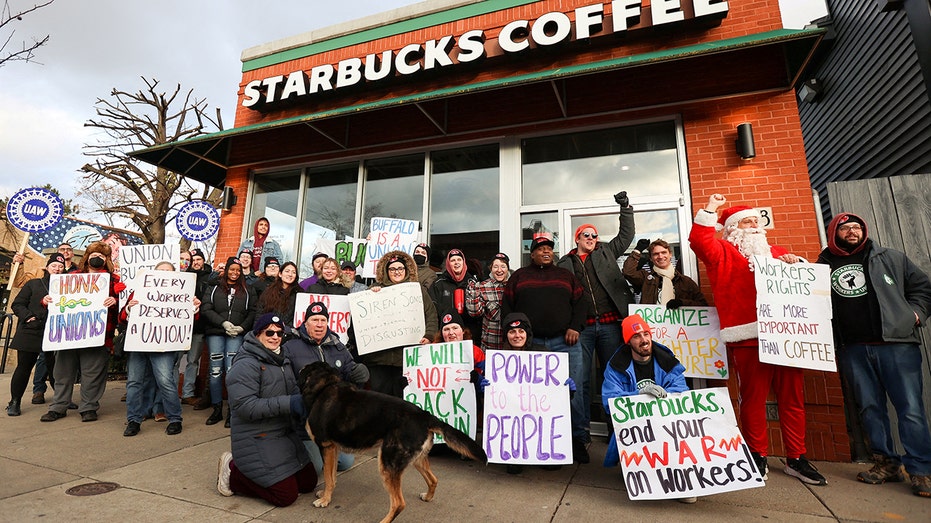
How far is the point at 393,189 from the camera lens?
677 cm

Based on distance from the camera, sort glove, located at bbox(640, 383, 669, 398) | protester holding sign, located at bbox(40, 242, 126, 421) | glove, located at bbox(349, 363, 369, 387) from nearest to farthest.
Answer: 1. glove, located at bbox(640, 383, 669, 398)
2. glove, located at bbox(349, 363, 369, 387)
3. protester holding sign, located at bbox(40, 242, 126, 421)

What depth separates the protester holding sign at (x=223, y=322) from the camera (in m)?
5.12

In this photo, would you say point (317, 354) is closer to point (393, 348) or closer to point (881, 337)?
point (393, 348)

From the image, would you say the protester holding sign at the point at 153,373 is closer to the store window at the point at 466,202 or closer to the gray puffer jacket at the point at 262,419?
the gray puffer jacket at the point at 262,419

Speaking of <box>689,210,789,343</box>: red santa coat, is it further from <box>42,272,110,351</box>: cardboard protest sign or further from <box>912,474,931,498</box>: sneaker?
<box>42,272,110,351</box>: cardboard protest sign

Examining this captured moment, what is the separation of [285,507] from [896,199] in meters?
6.25

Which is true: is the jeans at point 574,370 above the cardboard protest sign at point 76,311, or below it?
below

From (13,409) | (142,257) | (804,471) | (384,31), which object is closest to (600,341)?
(804,471)

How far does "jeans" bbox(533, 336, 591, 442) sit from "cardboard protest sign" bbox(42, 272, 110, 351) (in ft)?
16.3

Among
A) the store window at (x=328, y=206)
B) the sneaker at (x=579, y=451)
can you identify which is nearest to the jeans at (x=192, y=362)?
the store window at (x=328, y=206)

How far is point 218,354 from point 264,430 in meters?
2.58

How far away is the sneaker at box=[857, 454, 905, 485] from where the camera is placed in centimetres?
341

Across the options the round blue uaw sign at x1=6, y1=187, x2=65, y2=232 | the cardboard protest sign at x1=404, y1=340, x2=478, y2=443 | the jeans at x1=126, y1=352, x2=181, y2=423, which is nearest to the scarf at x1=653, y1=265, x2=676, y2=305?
the cardboard protest sign at x1=404, y1=340, x2=478, y2=443

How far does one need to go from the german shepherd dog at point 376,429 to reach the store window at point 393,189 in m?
3.83
